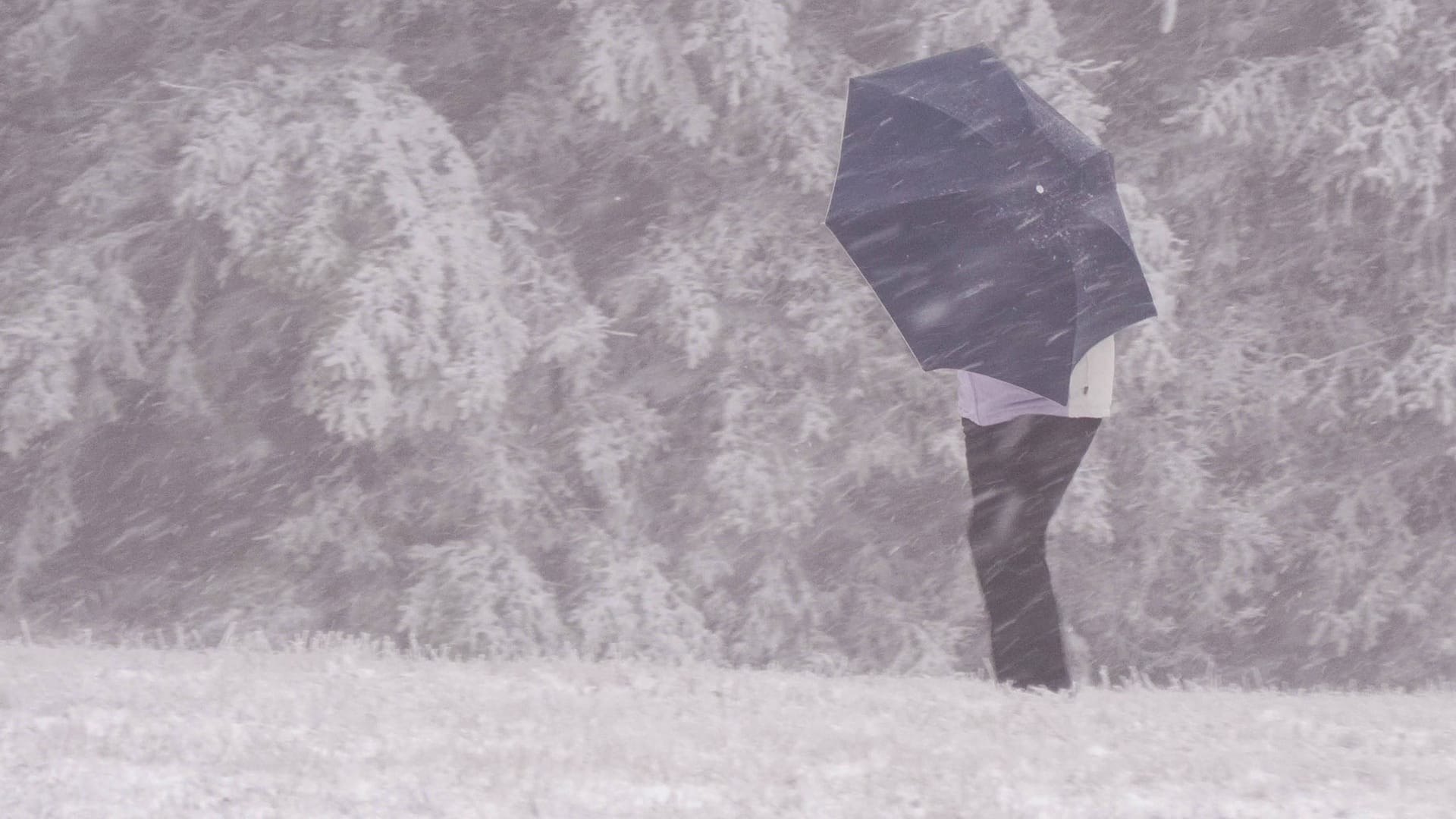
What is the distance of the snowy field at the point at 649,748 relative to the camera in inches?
116

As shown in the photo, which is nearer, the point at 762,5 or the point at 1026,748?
the point at 1026,748

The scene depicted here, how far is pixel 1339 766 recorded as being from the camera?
3510mm

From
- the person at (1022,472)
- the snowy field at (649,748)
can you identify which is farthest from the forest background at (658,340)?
the person at (1022,472)

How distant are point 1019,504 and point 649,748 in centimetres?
148

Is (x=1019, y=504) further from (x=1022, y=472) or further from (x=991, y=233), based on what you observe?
(x=991, y=233)

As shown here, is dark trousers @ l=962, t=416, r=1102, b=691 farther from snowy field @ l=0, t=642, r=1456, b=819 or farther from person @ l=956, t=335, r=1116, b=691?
snowy field @ l=0, t=642, r=1456, b=819

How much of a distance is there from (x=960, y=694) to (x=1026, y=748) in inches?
34.0

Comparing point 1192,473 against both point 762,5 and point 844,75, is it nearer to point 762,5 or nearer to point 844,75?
point 844,75

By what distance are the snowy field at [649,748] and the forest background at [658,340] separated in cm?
313

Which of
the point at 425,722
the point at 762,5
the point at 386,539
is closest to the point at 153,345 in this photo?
the point at 386,539

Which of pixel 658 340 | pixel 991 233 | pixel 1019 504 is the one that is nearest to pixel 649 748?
pixel 1019 504

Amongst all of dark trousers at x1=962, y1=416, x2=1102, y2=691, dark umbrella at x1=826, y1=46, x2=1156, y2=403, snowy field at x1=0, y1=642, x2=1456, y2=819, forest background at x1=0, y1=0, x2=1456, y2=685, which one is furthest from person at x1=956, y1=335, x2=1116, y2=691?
forest background at x1=0, y1=0, x2=1456, y2=685

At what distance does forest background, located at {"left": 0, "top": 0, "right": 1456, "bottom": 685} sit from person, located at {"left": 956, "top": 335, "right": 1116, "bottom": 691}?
353 centimetres

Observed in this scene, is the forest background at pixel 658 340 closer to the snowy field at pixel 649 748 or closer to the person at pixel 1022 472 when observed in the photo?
the snowy field at pixel 649 748
